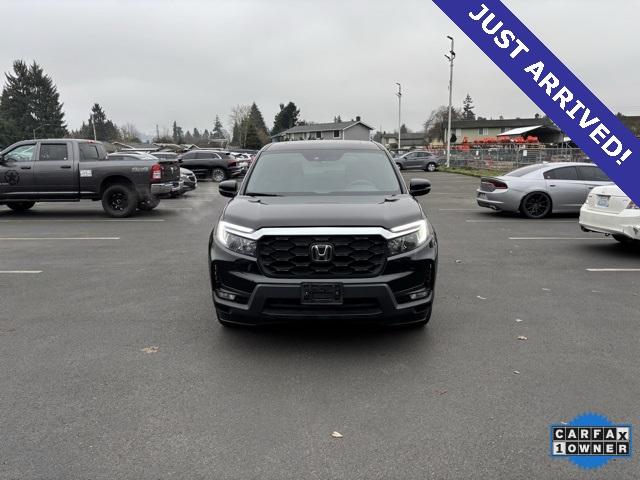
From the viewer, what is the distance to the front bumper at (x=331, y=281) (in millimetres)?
4324

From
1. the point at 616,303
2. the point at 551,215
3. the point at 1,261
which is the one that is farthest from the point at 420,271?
the point at 551,215

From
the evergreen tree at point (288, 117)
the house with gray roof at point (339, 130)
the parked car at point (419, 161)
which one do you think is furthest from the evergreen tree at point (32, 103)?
the parked car at point (419, 161)

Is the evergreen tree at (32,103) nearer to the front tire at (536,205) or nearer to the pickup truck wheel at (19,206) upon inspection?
the pickup truck wheel at (19,206)

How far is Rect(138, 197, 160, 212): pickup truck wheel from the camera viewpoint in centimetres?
1468

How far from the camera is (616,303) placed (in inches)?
246

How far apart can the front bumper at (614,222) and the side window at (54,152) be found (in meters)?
12.4

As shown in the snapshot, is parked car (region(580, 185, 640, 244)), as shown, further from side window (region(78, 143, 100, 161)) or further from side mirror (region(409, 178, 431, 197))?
side window (region(78, 143, 100, 161))

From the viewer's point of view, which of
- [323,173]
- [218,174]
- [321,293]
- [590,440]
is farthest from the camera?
[218,174]

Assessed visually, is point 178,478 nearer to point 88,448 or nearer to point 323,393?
point 88,448

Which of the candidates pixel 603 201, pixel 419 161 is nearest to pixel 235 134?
pixel 419 161

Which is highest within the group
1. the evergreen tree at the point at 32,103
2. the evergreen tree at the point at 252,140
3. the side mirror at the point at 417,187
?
the evergreen tree at the point at 32,103

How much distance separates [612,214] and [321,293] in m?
6.64

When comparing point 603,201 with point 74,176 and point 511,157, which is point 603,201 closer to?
point 74,176

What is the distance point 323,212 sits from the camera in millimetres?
4691
